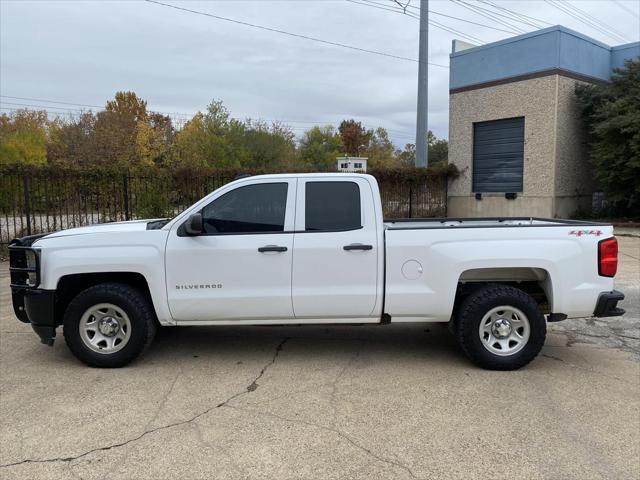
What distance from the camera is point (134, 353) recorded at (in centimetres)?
503

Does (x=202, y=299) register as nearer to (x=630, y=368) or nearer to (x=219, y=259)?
(x=219, y=259)

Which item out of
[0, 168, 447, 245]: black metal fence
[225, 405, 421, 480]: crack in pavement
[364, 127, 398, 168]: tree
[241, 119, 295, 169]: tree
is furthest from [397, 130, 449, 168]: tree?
[225, 405, 421, 480]: crack in pavement

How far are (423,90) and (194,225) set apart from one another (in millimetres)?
19952

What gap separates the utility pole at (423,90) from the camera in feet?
74.4

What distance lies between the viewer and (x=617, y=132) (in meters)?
17.9

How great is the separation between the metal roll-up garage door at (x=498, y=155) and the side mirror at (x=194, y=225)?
18.4 meters

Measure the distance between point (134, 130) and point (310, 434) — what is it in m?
48.0

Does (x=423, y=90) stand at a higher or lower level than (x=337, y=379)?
higher

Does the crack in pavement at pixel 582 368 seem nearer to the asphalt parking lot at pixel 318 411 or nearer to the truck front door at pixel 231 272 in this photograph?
the asphalt parking lot at pixel 318 411

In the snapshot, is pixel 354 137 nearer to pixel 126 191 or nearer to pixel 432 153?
pixel 432 153

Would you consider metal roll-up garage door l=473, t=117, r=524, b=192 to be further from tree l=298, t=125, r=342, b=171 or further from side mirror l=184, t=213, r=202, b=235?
tree l=298, t=125, r=342, b=171

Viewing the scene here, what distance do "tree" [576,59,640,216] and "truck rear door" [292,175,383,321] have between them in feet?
51.9

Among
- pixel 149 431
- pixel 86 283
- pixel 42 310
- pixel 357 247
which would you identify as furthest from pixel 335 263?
pixel 42 310

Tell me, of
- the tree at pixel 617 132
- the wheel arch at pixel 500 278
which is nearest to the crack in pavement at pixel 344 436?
the wheel arch at pixel 500 278
